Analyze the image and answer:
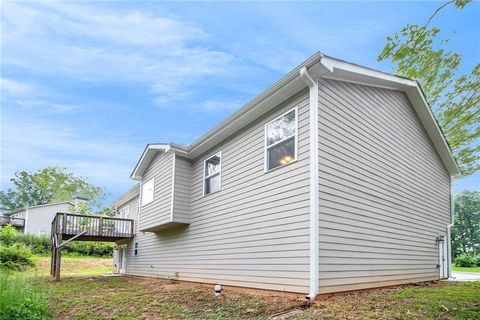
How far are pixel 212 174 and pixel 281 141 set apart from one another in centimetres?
333

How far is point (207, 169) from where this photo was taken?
420 inches

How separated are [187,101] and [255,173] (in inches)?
723

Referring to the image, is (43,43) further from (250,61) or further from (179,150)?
(250,61)

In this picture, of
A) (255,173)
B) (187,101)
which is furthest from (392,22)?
(187,101)

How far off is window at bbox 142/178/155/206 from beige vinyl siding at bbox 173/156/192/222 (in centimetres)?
227

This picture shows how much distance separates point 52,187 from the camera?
→ 48.3 meters

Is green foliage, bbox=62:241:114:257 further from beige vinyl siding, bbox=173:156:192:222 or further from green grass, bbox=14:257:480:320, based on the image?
green grass, bbox=14:257:480:320

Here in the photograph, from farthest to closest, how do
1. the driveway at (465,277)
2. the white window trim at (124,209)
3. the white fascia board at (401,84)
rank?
the white window trim at (124,209) → the driveway at (465,277) → the white fascia board at (401,84)

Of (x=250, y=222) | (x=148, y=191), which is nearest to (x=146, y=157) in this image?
(x=148, y=191)

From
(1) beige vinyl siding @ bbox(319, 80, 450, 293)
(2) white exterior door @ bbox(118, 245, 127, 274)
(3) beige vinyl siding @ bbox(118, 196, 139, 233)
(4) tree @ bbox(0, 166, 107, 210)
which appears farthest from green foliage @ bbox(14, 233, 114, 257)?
(1) beige vinyl siding @ bbox(319, 80, 450, 293)

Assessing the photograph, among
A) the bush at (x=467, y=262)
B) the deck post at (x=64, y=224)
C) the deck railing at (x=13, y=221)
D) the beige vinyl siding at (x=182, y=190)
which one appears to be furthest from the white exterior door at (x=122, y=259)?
the deck railing at (x=13, y=221)

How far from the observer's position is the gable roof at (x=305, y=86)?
6641 millimetres

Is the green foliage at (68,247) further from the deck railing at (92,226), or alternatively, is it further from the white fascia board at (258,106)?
the white fascia board at (258,106)

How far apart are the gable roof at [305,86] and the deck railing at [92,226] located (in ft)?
15.0
